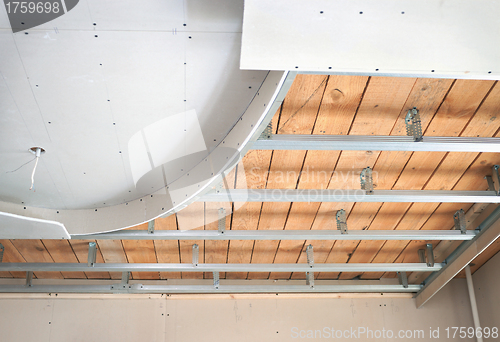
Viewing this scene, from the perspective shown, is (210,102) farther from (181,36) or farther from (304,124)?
(304,124)

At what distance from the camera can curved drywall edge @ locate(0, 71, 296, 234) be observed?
1.57 metres

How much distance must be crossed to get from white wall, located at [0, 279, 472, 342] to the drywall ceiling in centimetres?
211

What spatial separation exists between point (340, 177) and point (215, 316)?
200 centimetres

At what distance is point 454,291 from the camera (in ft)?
13.4

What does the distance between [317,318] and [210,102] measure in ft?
9.55

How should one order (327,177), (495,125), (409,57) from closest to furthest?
1. (409,57)
2. (495,125)
3. (327,177)

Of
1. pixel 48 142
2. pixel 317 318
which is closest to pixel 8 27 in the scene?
pixel 48 142

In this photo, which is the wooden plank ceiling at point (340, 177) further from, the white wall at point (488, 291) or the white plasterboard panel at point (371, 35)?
the white plasterboard panel at point (371, 35)

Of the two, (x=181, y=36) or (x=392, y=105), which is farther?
(x=392, y=105)

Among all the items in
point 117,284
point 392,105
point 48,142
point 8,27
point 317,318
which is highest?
point 392,105

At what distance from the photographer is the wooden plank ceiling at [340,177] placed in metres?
2.19

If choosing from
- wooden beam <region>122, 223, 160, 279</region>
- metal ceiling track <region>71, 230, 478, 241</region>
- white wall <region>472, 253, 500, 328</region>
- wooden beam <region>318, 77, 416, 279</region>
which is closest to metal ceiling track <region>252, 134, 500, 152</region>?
wooden beam <region>318, 77, 416, 279</region>

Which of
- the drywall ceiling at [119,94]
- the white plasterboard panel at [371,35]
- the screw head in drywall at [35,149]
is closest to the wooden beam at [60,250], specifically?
the drywall ceiling at [119,94]

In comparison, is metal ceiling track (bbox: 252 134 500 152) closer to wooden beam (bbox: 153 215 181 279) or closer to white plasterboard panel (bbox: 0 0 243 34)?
white plasterboard panel (bbox: 0 0 243 34)
